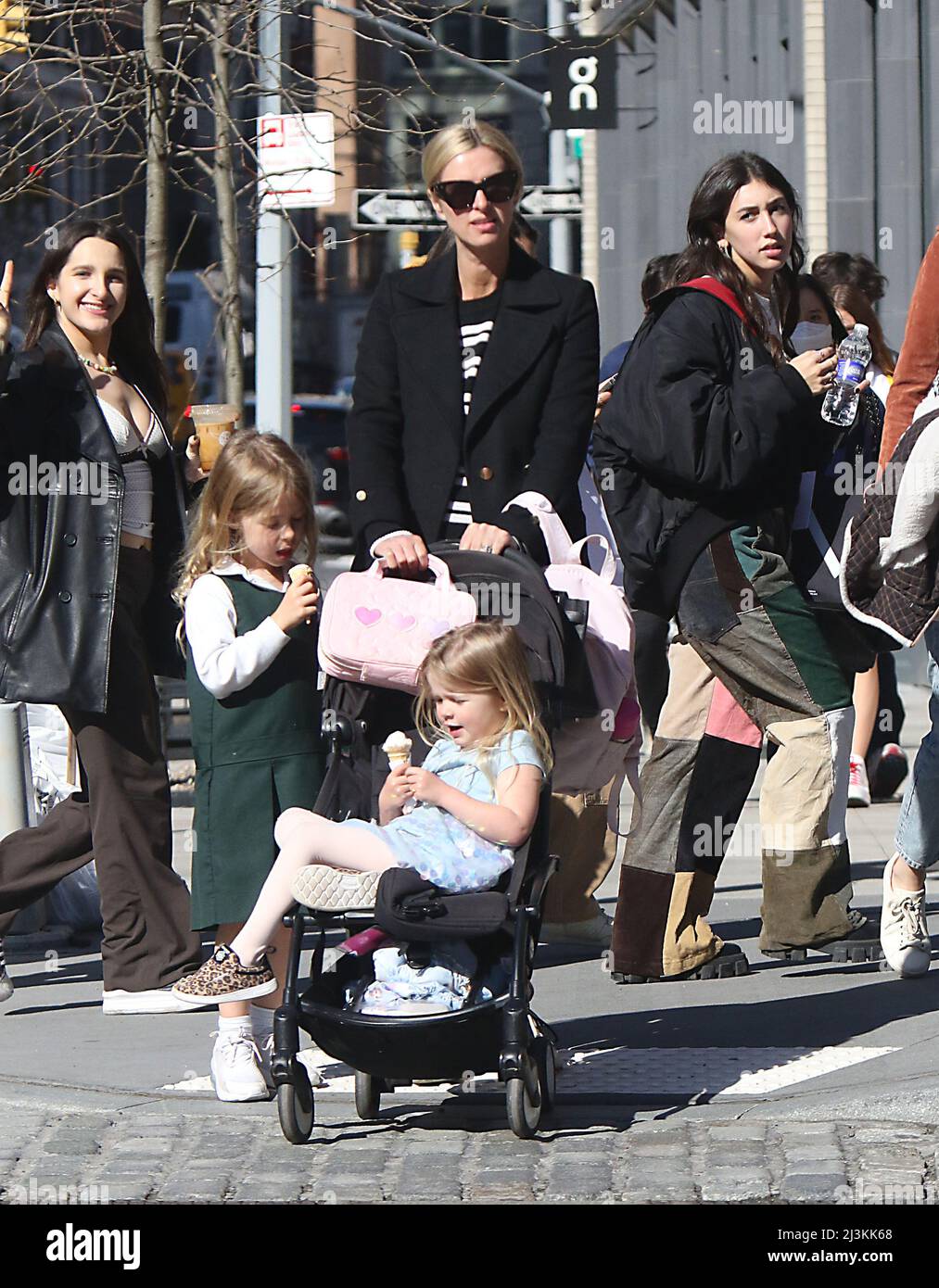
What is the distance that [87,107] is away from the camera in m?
9.03

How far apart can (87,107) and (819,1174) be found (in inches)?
236

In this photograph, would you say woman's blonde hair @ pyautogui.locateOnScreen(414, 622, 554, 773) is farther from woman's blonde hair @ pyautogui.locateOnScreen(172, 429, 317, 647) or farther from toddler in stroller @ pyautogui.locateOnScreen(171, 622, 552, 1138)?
woman's blonde hair @ pyautogui.locateOnScreen(172, 429, 317, 647)

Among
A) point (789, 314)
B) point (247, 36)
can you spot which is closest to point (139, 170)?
point (247, 36)

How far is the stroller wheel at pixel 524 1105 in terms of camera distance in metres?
4.68

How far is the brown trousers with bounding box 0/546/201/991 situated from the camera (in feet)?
20.5

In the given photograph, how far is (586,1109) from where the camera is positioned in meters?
4.98

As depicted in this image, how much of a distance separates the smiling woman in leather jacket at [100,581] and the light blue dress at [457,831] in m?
1.51

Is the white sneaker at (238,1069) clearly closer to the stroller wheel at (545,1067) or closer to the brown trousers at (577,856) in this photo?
the stroller wheel at (545,1067)

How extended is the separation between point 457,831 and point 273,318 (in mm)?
8255

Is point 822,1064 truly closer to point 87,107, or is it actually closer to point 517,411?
point 517,411

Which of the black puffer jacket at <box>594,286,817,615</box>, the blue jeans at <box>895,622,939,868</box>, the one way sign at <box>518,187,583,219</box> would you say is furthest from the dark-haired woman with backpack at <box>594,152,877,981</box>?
the one way sign at <box>518,187,583,219</box>

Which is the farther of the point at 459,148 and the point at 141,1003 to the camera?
the point at 141,1003

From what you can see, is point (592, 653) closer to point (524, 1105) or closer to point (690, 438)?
point (690, 438)

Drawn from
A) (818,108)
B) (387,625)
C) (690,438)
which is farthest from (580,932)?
(818,108)
